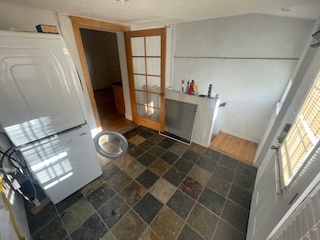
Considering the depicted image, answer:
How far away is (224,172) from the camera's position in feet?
6.74

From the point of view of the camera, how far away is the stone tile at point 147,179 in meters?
1.84

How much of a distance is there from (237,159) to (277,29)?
230 cm

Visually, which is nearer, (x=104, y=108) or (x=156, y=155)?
(x=156, y=155)

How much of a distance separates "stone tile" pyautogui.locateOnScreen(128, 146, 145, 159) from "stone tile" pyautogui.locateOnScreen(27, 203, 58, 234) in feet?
3.93

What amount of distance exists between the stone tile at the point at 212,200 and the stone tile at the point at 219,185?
0.07 meters

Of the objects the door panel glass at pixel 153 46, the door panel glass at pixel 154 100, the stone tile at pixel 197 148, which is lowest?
the stone tile at pixel 197 148

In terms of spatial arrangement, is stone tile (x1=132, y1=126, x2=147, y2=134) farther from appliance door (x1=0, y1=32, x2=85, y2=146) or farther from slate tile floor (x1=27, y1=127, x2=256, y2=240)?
appliance door (x1=0, y1=32, x2=85, y2=146)

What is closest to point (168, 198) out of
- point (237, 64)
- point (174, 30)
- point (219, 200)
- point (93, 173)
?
point (219, 200)

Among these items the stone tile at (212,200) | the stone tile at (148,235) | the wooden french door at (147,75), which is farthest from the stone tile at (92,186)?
the wooden french door at (147,75)

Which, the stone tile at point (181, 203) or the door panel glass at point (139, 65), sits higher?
the door panel glass at point (139, 65)

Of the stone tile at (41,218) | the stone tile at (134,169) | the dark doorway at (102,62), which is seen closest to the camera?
the stone tile at (41,218)

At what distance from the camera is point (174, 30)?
317 cm

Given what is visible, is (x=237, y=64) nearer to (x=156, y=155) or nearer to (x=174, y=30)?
(x=174, y=30)

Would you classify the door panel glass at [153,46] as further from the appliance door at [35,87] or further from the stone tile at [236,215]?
the stone tile at [236,215]
